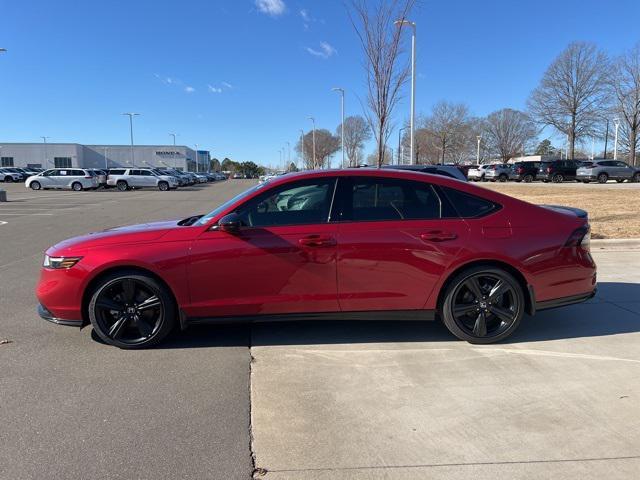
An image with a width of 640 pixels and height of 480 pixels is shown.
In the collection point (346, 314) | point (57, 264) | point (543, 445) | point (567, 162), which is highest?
point (567, 162)

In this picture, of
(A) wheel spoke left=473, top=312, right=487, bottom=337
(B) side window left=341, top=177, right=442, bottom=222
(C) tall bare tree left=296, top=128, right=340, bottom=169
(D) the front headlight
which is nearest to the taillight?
(A) wheel spoke left=473, top=312, right=487, bottom=337

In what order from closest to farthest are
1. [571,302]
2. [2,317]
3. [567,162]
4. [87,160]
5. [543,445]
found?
[543,445] < [571,302] < [2,317] < [567,162] < [87,160]

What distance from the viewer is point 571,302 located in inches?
182

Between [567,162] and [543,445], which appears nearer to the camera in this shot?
[543,445]

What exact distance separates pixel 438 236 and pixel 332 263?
0.97 m

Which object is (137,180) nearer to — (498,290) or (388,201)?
(388,201)

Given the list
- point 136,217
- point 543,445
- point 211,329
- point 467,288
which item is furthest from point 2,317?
point 136,217

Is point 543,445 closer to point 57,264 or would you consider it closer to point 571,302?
point 571,302

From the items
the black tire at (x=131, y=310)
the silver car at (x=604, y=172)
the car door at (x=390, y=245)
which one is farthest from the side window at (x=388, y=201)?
the silver car at (x=604, y=172)

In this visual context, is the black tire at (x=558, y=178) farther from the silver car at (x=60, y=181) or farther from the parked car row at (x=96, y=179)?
the silver car at (x=60, y=181)

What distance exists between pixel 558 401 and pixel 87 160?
112 m

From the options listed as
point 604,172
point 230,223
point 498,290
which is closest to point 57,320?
point 230,223

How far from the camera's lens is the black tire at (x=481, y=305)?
14.5ft

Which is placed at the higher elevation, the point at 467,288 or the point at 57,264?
the point at 57,264
